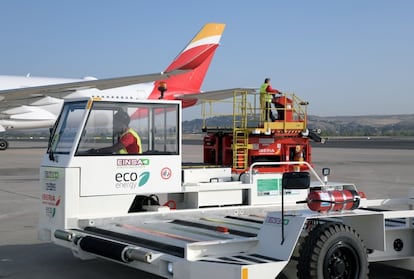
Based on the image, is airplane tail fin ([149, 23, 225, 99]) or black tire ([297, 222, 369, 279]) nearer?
black tire ([297, 222, 369, 279])

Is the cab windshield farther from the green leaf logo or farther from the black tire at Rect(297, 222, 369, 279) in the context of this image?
the black tire at Rect(297, 222, 369, 279)

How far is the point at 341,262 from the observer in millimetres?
5492

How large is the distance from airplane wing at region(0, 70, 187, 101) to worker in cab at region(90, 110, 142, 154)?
1687cm

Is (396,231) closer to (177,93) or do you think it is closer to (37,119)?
(177,93)

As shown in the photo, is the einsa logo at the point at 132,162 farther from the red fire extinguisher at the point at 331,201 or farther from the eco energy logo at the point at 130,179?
the red fire extinguisher at the point at 331,201

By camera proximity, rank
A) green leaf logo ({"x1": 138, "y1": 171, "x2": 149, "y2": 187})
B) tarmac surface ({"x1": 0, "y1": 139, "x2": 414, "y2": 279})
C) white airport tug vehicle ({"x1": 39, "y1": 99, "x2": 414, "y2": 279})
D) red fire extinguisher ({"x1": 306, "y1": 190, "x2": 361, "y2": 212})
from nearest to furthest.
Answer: white airport tug vehicle ({"x1": 39, "y1": 99, "x2": 414, "y2": 279}) → red fire extinguisher ({"x1": 306, "y1": 190, "x2": 361, "y2": 212}) → green leaf logo ({"x1": 138, "y1": 171, "x2": 149, "y2": 187}) → tarmac surface ({"x1": 0, "y1": 139, "x2": 414, "y2": 279})

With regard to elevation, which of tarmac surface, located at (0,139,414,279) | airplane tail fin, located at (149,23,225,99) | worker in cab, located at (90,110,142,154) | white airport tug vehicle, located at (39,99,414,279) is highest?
airplane tail fin, located at (149,23,225,99)

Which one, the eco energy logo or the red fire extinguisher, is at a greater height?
the eco energy logo

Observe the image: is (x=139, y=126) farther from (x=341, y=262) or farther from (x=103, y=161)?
(x=341, y=262)

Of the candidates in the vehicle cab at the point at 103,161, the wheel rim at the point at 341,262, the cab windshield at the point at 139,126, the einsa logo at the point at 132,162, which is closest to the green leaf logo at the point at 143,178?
the vehicle cab at the point at 103,161

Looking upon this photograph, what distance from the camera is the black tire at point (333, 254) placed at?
5.30 m

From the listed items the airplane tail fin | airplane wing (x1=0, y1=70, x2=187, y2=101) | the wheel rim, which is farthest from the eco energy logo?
the airplane tail fin

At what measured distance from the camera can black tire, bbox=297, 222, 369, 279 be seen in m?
5.30

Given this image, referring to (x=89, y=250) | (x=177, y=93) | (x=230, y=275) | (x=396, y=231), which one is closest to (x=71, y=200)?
(x=89, y=250)
